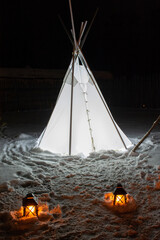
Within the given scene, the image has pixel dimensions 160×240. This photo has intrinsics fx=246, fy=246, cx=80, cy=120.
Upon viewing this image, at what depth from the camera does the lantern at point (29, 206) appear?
8.25 feet

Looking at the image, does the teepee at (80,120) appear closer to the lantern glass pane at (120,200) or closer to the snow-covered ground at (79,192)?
the snow-covered ground at (79,192)

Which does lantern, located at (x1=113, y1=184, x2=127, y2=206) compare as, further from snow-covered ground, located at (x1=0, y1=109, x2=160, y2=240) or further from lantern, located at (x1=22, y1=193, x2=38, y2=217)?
A: lantern, located at (x1=22, y1=193, x2=38, y2=217)

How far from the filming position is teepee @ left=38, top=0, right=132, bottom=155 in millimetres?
4990

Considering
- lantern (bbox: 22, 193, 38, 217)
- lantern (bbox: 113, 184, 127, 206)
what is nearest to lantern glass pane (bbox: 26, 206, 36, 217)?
lantern (bbox: 22, 193, 38, 217)

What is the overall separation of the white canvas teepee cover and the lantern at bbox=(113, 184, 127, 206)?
2.16m

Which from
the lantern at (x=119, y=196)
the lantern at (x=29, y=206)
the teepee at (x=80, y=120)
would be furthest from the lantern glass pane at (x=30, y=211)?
the teepee at (x=80, y=120)

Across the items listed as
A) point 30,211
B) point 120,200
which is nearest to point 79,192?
point 120,200

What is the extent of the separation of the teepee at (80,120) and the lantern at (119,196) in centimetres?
215

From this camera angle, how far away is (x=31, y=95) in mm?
13008

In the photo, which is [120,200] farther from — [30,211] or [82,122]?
[82,122]

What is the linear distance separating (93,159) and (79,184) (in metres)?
1.12

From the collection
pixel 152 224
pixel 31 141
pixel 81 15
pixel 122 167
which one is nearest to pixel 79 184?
pixel 122 167

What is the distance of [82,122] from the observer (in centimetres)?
511

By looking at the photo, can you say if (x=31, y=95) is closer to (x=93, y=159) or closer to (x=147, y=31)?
(x=93, y=159)
